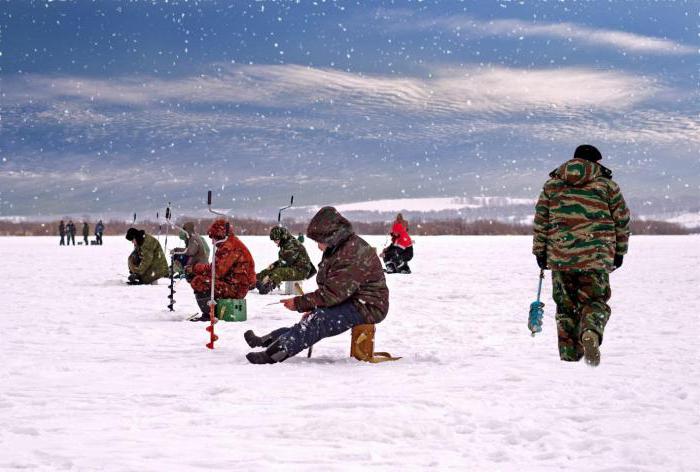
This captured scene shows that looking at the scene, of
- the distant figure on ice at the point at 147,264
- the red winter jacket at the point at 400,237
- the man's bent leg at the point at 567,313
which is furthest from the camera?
the red winter jacket at the point at 400,237

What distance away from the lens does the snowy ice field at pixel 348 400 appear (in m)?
4.52

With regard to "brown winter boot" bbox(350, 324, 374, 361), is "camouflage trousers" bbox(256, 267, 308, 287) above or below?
above

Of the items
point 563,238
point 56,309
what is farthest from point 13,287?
point 563,238

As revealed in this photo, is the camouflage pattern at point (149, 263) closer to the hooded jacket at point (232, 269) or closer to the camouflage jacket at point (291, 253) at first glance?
the camouflage jacket at point (291, 253)

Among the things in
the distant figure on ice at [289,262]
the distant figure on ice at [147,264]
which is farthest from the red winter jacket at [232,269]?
the distant figure on ice at [147,264]

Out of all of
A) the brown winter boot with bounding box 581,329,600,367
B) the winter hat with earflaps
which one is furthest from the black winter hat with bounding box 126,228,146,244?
the brown winter boot with bounding box 581,329,600,367

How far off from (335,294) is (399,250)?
15.4 m

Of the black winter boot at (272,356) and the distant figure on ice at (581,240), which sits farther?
the black winter boot at (272,356)

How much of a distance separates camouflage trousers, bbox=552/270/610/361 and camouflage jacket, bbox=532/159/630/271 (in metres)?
0.12

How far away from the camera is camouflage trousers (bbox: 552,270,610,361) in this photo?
721cm

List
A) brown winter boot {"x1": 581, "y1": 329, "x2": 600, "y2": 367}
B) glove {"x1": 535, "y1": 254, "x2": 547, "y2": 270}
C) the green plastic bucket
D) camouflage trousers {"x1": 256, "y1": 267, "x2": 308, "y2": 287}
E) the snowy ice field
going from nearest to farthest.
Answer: the snowy ice field < brown winter boot {"x1": 581, "y1": 329, "x2": 600, "y2": 367} < glove {"x1": 535, "y1": 254, "x2": 547, "y2": 270} < the green plastic bucket < camouflage trousers {"x1": 256, "y1": 267, "x2": 308, "y2": 287}

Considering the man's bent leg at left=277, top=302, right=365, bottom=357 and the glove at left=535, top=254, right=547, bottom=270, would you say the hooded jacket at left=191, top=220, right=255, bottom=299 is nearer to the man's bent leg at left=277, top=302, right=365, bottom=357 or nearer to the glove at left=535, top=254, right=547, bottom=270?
the man's bent leg at left=277, top=302, right=365, bottom=357

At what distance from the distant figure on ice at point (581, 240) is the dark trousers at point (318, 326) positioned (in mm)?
1743

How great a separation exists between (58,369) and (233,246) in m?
3.71
